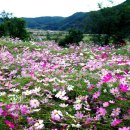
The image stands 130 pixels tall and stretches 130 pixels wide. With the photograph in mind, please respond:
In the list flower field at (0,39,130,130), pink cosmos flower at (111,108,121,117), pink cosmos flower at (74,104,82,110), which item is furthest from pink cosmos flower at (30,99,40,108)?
pink cosmos flower at (111,108,121,117)

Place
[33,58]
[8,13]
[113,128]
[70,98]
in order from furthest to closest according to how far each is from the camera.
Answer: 1. [8,13]
2. [33,58]
3. [70,98]
4. [113,128]

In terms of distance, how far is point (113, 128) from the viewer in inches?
249

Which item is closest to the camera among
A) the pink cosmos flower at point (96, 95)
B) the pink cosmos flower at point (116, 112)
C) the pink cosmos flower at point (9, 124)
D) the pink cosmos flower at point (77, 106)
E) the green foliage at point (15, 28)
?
the pink cosmos flower at point (9, 124)

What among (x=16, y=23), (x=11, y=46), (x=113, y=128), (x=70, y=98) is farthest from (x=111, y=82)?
(x=16, y=23)

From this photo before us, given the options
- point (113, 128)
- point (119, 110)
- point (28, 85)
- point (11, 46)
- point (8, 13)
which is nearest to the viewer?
point (113, 128)

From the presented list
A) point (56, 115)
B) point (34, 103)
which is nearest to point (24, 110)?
point (34, 103)

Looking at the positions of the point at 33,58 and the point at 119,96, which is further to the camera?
the point at 33,58

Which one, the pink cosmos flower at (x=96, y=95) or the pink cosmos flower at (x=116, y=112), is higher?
the pink cosmos flower at (x=96, y=95)

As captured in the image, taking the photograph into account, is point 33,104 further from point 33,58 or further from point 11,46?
point 11,46

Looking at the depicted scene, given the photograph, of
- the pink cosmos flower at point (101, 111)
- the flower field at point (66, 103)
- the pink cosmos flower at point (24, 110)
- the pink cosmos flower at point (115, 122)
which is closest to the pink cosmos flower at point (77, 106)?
the flower field at point (66, 103)

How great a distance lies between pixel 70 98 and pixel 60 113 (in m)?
1.26

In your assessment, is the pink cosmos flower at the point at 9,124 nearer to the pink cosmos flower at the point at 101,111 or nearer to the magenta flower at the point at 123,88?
the pink cosmos flower at the point at 101,111

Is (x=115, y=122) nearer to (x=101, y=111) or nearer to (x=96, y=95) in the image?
(x=101, y=111)

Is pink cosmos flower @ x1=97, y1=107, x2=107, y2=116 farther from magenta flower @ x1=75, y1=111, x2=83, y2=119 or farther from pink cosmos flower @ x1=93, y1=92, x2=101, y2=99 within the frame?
pink cosmos flower @ x1=93, y1=92, x2=101, y2=99
